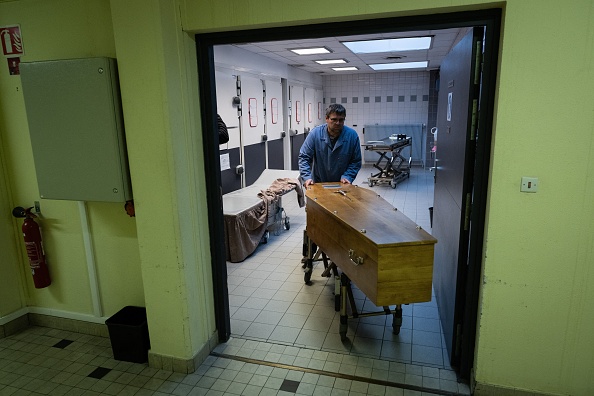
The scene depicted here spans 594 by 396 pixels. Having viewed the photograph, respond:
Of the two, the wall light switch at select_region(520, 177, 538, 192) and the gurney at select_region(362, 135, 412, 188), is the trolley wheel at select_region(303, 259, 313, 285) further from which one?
the gurney at select_region(362, 135, 412, 188)

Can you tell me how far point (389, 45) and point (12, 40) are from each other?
204 inches

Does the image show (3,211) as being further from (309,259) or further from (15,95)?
(309,259)

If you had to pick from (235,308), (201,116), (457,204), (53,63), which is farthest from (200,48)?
(235,308)

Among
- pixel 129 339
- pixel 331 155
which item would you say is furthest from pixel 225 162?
pixel 129 339

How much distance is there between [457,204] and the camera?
270 centimetres

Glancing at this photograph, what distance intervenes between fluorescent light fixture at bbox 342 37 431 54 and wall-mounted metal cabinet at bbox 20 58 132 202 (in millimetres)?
4233

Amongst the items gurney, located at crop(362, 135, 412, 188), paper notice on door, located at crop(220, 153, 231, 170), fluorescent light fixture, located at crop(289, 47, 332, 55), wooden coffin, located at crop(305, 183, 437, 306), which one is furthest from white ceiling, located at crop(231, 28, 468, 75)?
wooden coffin, located at crop(305, 183, 437, 306)

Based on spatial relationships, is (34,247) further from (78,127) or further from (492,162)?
(492,162)

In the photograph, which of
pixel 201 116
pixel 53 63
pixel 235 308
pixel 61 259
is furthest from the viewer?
pixel 235 308

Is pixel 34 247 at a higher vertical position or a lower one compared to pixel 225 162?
lower

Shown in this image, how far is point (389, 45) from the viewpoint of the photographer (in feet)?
21.2

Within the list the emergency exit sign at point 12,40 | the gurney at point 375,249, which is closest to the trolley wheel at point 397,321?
the gurney at point 375,249

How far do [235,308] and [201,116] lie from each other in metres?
1.83

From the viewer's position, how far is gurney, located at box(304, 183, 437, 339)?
2.43 metres
